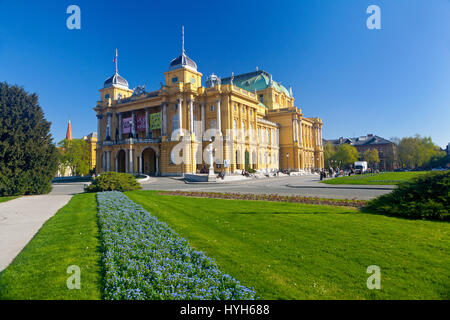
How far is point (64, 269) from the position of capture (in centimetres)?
529

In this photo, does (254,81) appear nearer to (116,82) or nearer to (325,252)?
(116,82)

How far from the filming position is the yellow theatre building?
163 ft

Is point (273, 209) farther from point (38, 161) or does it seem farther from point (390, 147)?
point (390, 147)

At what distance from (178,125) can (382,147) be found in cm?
9419

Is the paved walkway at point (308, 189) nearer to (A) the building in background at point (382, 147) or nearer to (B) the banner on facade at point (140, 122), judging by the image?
(B) the banner on facade at point (140, 122)

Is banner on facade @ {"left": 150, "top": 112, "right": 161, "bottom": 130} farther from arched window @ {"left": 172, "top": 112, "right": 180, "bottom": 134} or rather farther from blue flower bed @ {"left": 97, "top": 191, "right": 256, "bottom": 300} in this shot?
blue flower bed @ {"left": 97, "top": 191, "right": 256, "bottom": 300}

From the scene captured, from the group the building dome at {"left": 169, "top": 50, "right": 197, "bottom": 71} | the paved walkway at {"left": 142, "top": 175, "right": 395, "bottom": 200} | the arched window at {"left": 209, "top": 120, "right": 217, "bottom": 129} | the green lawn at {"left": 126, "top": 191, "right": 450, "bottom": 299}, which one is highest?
the building dome at {"left": 169, "top": 50, "right": 197, "bottom": 71}

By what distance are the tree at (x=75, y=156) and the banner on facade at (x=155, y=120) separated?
2023cm

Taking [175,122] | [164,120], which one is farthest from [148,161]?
[175,122]

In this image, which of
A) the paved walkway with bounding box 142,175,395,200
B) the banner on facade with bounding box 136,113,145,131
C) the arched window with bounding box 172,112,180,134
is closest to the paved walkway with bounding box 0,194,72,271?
the paved walkway with bounding box 142,175,395,200

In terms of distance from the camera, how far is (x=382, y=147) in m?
109

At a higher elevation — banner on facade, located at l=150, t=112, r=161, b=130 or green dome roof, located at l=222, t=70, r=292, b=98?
green dome roof, located at l=222, t=70, r=292, b=98
